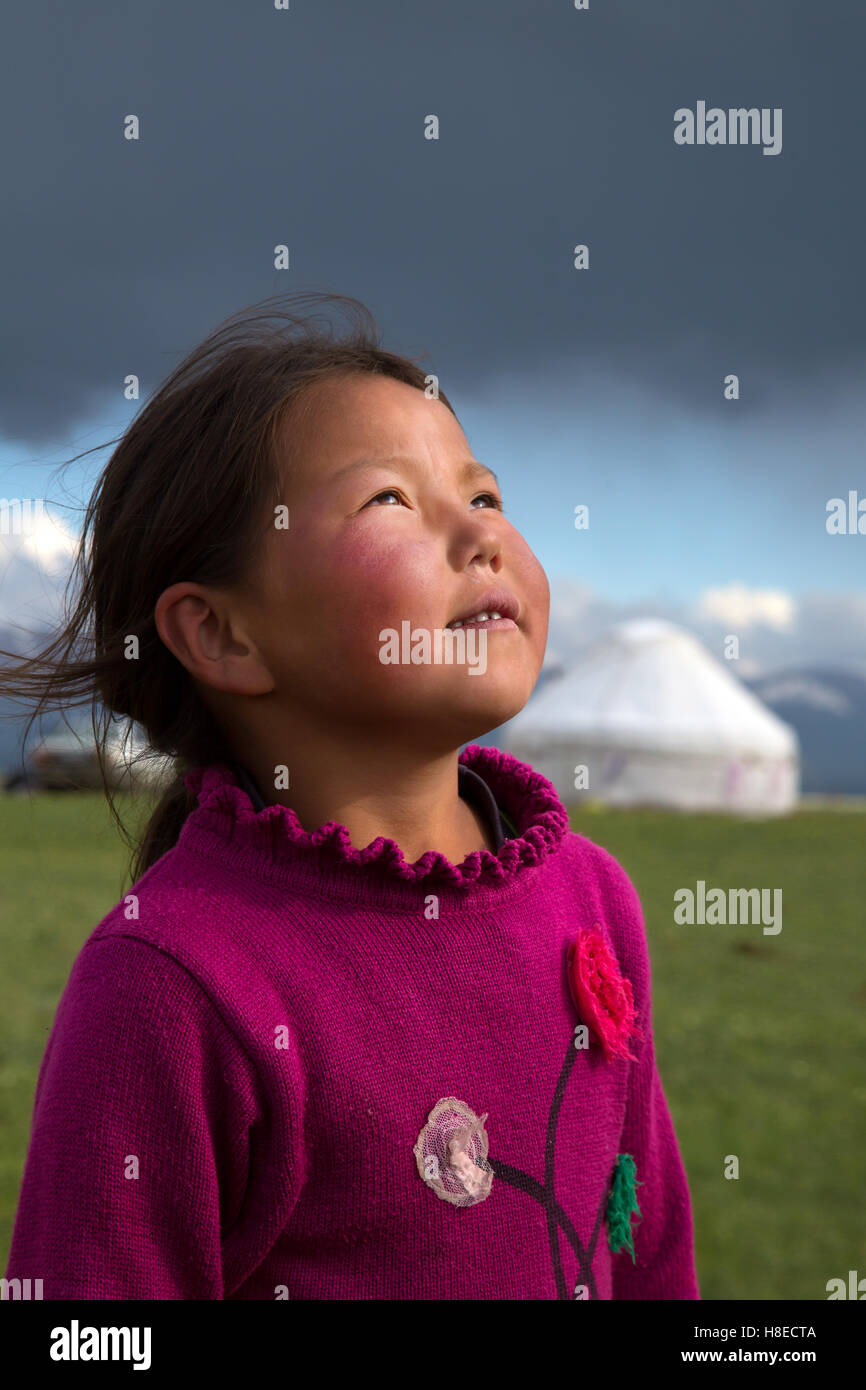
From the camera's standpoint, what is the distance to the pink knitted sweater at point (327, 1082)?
1.30 metres

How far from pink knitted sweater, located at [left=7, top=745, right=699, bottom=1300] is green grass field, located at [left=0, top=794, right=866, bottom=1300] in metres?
0.53

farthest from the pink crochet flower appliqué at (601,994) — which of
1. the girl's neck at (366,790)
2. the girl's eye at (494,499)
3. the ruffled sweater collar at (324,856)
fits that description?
the girl's eye at (494,499)

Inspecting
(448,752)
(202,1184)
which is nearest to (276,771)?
(448,752)

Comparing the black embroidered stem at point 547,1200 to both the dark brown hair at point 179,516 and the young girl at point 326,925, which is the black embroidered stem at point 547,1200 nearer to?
the young girl at point 326,925

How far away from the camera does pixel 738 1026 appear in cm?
762

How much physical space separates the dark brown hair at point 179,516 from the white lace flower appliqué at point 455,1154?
1.74 ft

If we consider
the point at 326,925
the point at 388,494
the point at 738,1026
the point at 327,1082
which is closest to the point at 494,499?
the point at 388,494

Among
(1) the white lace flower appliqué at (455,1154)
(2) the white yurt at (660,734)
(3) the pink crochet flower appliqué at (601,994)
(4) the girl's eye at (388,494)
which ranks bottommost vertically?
(1) the white lace flower appliqué at (455,1154)

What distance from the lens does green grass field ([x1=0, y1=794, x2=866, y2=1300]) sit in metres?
4.72

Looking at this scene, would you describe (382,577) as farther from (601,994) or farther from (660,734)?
(660,734)

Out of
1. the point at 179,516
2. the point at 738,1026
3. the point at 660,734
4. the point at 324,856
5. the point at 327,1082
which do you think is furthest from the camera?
the point at 660,734

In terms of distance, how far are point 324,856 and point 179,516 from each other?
458 millimetres

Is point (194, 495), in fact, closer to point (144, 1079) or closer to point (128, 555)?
point (128, 555)

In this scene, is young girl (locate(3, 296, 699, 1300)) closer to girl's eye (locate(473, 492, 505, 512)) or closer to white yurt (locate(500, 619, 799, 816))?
girl's eye (locate(473, 492, 505, 512))
